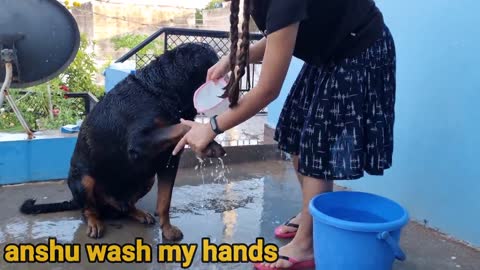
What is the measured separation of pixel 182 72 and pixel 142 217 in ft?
3.38

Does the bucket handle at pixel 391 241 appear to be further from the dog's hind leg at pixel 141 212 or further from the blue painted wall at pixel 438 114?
the dog's hind leg at pixel 141 212

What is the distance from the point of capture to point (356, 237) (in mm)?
1769

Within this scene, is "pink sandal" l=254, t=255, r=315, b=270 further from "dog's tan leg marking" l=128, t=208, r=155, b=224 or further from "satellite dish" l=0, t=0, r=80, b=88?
"satellite dish" l=0, t=0, r=80, b=88

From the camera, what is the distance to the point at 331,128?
81.0 inches

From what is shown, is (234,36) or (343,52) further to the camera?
(343,52)

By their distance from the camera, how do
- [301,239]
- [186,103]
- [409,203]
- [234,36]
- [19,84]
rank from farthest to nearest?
[19,84] < [409,203] < [186,103] < [301,239] < [234,36]

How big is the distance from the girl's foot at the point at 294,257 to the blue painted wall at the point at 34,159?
2.15 meters

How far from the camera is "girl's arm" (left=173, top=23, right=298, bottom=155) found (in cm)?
165

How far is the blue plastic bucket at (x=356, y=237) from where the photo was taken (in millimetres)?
1751

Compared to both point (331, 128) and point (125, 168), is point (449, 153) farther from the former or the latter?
point (125, 168)

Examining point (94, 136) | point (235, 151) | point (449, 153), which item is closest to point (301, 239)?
point (449, 153)

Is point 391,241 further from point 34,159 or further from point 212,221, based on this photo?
point 34,159

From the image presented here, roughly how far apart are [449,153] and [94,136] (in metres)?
2.20

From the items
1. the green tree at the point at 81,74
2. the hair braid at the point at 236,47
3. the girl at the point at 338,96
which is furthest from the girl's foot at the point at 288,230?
the green tree at the point at 81,74
